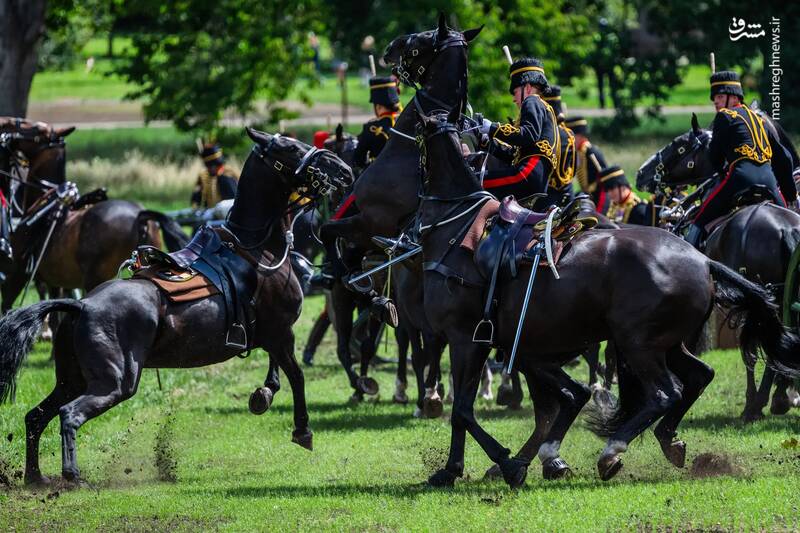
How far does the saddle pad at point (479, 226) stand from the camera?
10.1 m

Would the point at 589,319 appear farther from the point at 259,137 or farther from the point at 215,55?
the point at 215,55

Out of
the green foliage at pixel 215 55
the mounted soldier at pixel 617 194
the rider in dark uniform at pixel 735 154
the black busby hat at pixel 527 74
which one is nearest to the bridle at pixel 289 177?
the black busby hat at pixel 527 74

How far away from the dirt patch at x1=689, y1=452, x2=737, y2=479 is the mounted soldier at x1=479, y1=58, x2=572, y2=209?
2666mm

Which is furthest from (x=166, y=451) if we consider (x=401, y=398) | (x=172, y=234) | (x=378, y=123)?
(x=378, y=123)

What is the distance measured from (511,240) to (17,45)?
2117cm

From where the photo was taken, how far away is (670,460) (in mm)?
10094

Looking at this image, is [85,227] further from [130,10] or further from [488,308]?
[130,10]

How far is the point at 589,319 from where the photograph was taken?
9773 millimetres

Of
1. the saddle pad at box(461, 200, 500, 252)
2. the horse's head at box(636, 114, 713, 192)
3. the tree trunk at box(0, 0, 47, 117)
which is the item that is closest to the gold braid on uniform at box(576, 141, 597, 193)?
the horse's head at box(636, 114, 713, 192)

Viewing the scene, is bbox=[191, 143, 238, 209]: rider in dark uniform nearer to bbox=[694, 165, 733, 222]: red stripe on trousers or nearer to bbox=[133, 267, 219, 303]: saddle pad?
bbox=[694, 165, 733, 222]: red stripe on trousers

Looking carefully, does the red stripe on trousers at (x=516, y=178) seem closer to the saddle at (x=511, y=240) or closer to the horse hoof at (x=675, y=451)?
the saddle at (x=511, y=240)

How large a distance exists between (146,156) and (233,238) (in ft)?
102

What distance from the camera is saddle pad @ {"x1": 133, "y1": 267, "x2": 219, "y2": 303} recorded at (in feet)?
35.2

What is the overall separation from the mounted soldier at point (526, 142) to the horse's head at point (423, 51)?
65 cm
